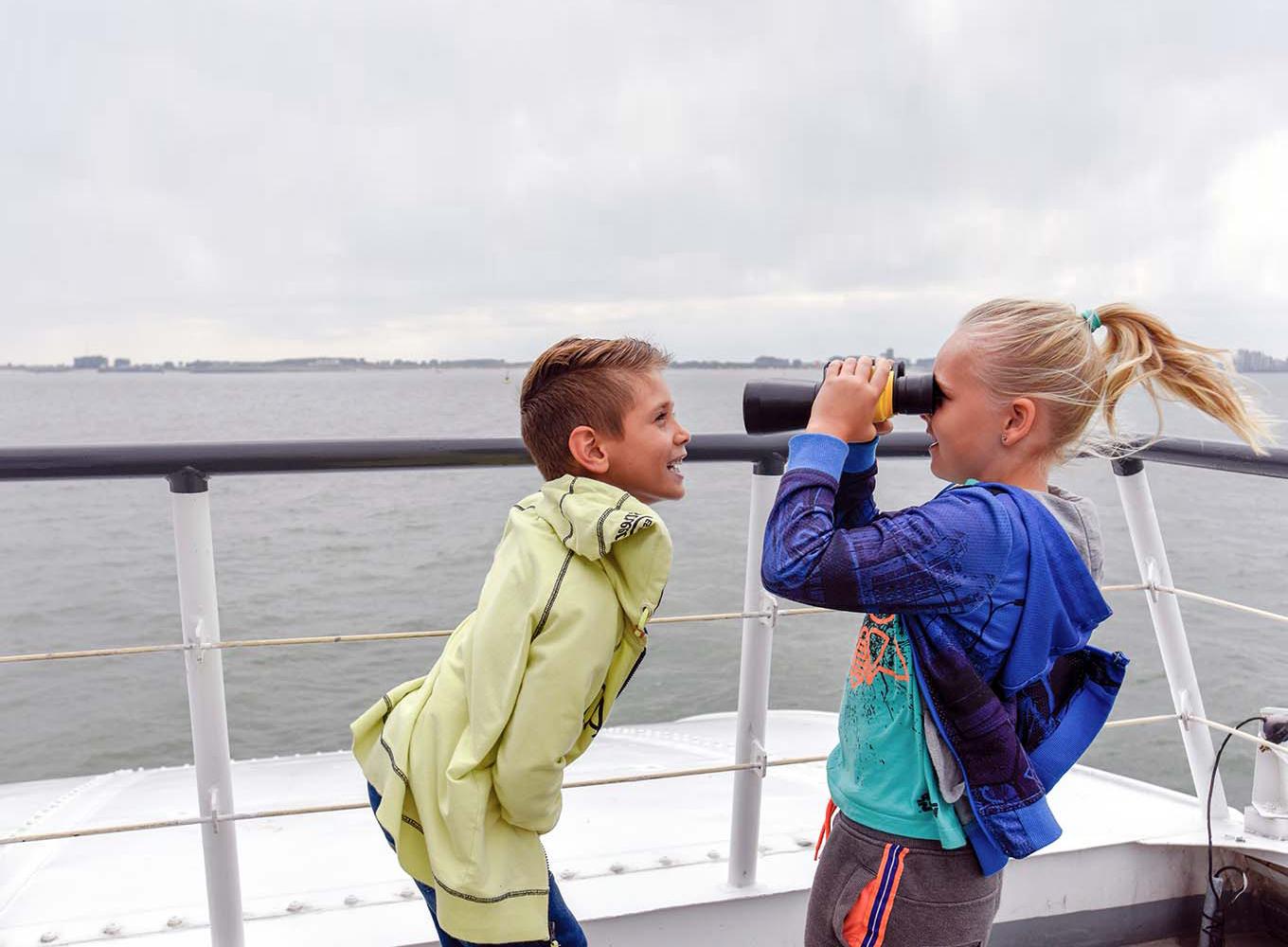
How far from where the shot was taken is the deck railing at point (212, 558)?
1.34m

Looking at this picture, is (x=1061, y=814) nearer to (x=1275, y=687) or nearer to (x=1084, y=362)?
(x=1084, y=362)

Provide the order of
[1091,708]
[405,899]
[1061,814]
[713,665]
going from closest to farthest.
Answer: [1091,708]
[405,899]
[1061,814]
[713,665]

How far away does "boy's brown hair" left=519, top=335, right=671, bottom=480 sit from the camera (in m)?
1.12

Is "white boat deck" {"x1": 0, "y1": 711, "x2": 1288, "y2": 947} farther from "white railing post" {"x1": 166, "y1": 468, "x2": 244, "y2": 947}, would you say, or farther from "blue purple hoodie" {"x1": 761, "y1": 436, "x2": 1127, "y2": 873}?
"blue purple hoodie" {"x1": 761, "y1": 436, "x2": 1127, "y2": 873}

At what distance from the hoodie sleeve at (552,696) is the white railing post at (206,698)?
60 centimetres

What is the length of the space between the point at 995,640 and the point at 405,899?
1125 millimetres

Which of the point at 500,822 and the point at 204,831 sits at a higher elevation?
the point at 500,822

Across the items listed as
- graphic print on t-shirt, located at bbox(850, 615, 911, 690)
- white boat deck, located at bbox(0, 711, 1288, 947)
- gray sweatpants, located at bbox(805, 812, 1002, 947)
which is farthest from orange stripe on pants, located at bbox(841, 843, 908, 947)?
white boat deck, located at bbox(0, 711, 1288, 947)

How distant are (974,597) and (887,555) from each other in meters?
0.10

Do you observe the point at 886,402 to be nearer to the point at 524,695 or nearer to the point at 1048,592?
the point at 1048,592

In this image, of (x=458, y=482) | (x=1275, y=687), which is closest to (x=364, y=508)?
(x=458, y=482)

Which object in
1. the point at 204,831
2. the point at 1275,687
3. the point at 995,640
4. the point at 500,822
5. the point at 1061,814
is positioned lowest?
the point at 1275,687

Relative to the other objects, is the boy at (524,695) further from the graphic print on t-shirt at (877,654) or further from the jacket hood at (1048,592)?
the jacket hood at (1048,592)

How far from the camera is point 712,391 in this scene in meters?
67.8
